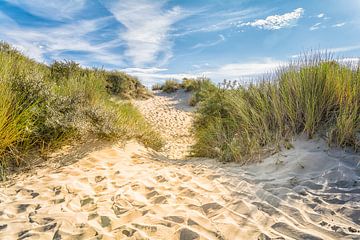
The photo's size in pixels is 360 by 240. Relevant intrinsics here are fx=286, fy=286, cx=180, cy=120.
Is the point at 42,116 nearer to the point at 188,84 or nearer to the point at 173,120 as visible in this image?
the point at 173,120

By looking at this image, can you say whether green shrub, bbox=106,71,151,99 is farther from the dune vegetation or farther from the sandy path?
the dune vegetation

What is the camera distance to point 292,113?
4727 millimetres

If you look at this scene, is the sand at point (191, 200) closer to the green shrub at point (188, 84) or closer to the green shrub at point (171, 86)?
the green shrub at point (188, 84)

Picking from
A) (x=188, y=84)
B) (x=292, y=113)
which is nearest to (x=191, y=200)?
(x=292, y=113)

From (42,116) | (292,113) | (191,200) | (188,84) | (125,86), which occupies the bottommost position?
(191,200)

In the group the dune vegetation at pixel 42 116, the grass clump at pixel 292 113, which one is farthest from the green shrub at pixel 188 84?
the grass clump at pixel 292 113

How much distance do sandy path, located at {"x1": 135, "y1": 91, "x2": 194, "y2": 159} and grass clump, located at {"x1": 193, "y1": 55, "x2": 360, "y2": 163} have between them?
1897mm

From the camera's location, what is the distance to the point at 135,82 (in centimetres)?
1941

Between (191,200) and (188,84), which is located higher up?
(188,84)

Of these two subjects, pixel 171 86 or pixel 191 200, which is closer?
pixel 191 200

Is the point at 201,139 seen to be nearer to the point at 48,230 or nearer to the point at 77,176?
the point at 77,176

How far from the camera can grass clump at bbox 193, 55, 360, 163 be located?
4188 mm

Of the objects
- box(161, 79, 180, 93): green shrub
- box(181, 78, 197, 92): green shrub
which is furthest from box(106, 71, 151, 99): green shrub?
box(181, 78, 197, 92): green shrub

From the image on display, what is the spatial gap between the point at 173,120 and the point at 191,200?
31.0ft
